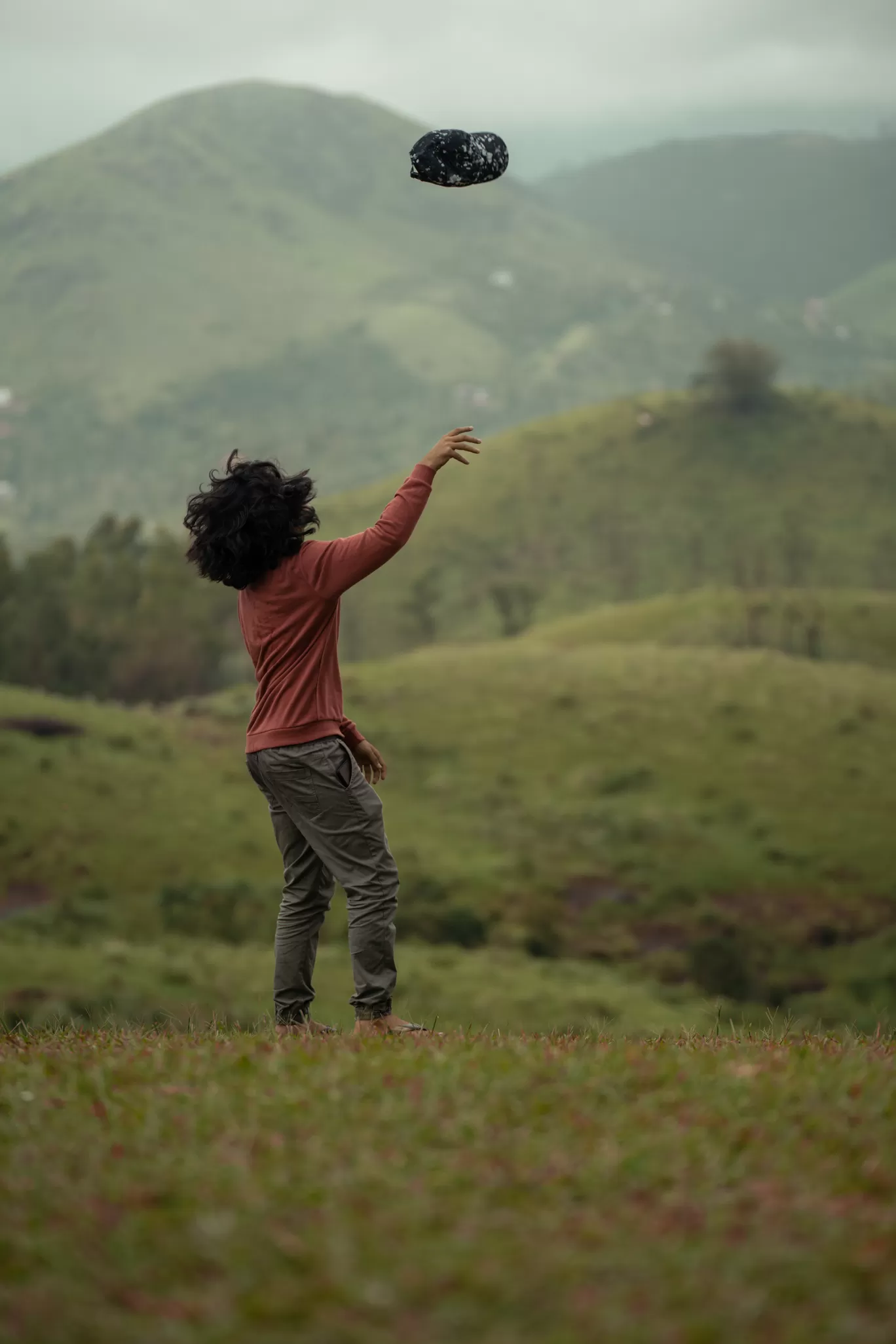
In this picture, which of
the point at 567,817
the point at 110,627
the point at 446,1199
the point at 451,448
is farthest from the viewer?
the point at 110,627

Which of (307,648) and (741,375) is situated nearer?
(307,648)

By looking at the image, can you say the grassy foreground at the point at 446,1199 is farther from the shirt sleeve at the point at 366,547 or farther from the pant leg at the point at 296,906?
the shirt sleeve at the point at 366,547

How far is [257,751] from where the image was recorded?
25.7 ft

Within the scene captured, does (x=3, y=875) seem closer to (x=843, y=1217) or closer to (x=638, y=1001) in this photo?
(x=638, y=1001)

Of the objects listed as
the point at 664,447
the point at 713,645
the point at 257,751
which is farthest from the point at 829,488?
the point at 257,751

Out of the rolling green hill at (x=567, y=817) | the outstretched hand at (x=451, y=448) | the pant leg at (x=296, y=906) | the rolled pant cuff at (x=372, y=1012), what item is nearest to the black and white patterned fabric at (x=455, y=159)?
the outstretched hand at (x=451, y=448)

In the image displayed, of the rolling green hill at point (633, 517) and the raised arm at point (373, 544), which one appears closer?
the raised arm at point (373, 544)

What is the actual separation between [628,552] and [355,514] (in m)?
26.3

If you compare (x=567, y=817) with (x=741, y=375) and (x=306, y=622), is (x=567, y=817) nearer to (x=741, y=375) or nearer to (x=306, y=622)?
(x=306, y=622)

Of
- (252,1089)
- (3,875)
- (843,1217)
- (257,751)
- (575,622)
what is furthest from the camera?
(575,622)

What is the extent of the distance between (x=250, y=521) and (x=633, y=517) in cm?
12503

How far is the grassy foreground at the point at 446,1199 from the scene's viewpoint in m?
4.16

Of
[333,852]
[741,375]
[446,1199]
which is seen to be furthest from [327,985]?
[741,375]

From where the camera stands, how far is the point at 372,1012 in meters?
8.13
